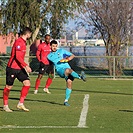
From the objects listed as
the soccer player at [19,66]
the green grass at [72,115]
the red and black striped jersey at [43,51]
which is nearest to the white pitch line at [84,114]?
the green grass at [72,115]

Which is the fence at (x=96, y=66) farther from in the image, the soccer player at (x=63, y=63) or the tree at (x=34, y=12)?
the soccer player at (x=63, y=63)

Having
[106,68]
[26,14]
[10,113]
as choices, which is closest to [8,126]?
[10,113]

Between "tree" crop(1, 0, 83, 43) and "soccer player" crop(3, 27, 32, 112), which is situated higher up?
"tree" crop(1, 0, 83, 43)

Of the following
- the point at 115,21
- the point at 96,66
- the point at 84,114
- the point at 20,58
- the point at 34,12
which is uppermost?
the point at 34,12

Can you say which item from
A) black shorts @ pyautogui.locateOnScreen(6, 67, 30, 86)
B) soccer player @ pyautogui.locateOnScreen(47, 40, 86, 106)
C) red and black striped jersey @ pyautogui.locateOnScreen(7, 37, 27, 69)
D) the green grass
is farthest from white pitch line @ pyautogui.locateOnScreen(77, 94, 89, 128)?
Answer: red and black striped jersey @ pyautogui.locateOnScreen(7, 37, 27, 69)

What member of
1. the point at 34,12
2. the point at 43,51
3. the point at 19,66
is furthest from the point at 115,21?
the point at 19,66

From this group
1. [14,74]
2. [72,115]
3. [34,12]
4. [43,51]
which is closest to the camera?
[72,115]

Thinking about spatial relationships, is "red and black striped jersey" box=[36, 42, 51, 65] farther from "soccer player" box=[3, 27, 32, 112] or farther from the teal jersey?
"soccer player" box=[3, 27, 32, 112]

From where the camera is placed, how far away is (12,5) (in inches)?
1220

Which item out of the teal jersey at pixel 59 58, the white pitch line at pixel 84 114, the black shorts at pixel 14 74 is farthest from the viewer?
the teal jersey at pixel 59 58

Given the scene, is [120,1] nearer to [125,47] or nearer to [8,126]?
[125,47]

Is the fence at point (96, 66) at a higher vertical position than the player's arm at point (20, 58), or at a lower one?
lower

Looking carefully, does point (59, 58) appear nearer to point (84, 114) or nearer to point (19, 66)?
point (19, 66)

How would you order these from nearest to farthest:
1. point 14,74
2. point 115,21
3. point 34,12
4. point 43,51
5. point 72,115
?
point 72,115 < point 14,74 < point 43,51 < point 115,21 < point 34,12
